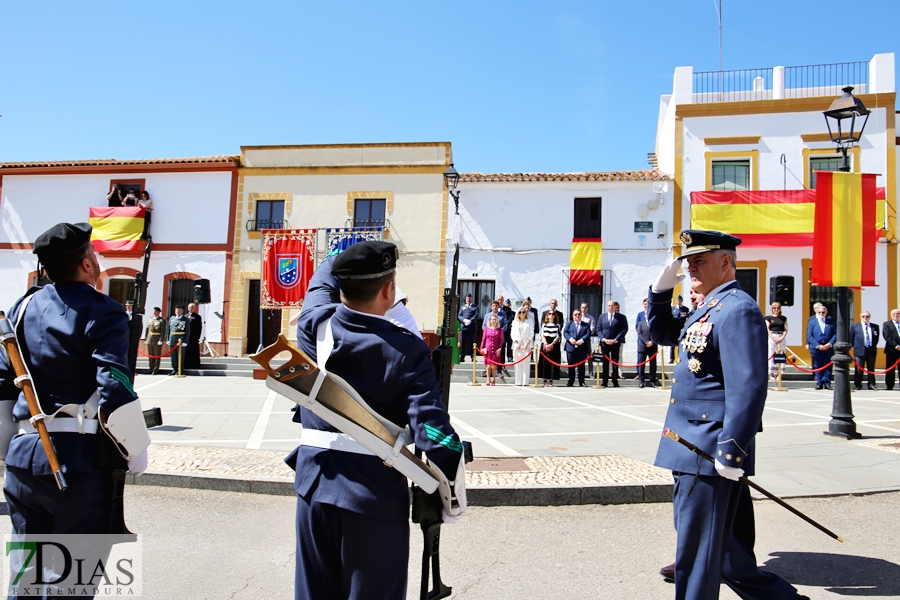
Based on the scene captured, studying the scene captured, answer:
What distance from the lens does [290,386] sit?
2107 millimetres

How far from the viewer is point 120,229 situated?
22984mm

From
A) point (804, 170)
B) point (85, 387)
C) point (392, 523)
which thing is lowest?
point (392, 523)

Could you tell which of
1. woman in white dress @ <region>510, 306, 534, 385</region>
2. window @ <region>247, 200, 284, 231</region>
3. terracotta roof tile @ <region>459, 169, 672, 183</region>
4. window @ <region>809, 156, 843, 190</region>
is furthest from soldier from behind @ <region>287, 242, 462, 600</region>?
window @ <region>247, 200, 284, 231</region>

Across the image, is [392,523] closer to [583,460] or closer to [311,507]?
[311,507]

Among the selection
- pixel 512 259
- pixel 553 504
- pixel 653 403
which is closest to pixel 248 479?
pixel 553 504

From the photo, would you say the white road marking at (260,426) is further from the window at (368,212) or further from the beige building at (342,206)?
the window at (368,212)

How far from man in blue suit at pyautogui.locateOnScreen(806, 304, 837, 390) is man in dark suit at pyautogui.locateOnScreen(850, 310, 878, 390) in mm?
502

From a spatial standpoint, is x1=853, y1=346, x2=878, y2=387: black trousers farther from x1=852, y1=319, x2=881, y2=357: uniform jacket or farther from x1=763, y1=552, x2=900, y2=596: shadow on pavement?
x1=763, y1=552, x2=900, y2=596: shadow on pavement

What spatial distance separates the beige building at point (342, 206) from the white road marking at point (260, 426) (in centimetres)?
1127

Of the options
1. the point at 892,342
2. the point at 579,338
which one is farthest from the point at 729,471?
the point at 892,342

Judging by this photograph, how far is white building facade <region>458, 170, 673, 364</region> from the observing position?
68.6ft

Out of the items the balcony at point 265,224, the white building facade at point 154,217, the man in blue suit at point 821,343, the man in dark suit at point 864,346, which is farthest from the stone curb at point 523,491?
the balcony at point 265,224

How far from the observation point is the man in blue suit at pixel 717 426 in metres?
2.85

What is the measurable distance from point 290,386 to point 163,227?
23.7m
